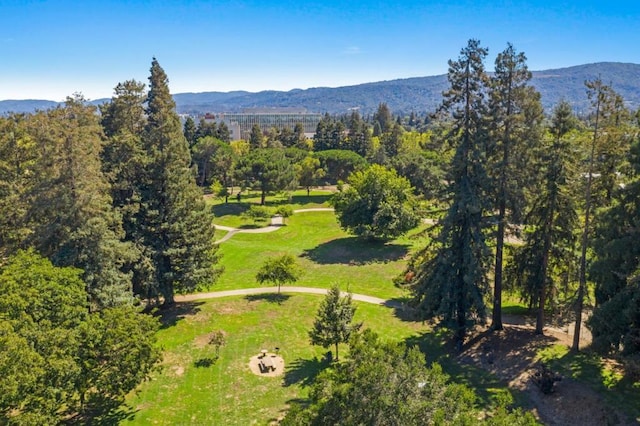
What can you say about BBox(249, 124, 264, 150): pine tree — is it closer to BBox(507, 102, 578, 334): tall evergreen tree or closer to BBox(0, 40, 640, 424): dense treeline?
BBox(0, 40, 640, 424): dense treeline

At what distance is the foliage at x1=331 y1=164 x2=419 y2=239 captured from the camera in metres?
49.9

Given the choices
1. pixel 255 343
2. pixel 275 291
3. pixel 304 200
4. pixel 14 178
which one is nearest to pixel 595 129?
pixel 255 343

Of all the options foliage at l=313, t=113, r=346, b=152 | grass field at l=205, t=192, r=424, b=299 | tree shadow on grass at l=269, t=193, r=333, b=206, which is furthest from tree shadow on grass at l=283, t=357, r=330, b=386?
Answer: foliage at l=313, t=113, r=346, b=152

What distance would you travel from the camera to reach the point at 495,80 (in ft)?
77.8

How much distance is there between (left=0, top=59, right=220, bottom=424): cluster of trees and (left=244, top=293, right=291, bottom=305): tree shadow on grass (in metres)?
4.78

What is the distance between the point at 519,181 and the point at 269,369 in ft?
58.8

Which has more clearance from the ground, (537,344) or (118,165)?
(118,165)

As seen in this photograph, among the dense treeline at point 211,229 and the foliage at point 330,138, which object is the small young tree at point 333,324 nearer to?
the dense treeline at point 211,229

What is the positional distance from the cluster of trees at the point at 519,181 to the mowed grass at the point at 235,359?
6.88 metres

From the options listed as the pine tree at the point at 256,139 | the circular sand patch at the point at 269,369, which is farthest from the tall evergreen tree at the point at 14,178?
the pine tree at the point at 256,139

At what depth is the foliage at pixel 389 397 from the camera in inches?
462

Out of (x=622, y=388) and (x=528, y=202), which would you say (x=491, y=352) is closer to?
(x=622, y=388)

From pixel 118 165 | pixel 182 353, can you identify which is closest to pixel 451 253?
pixel 182 353

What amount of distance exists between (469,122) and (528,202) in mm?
5790
